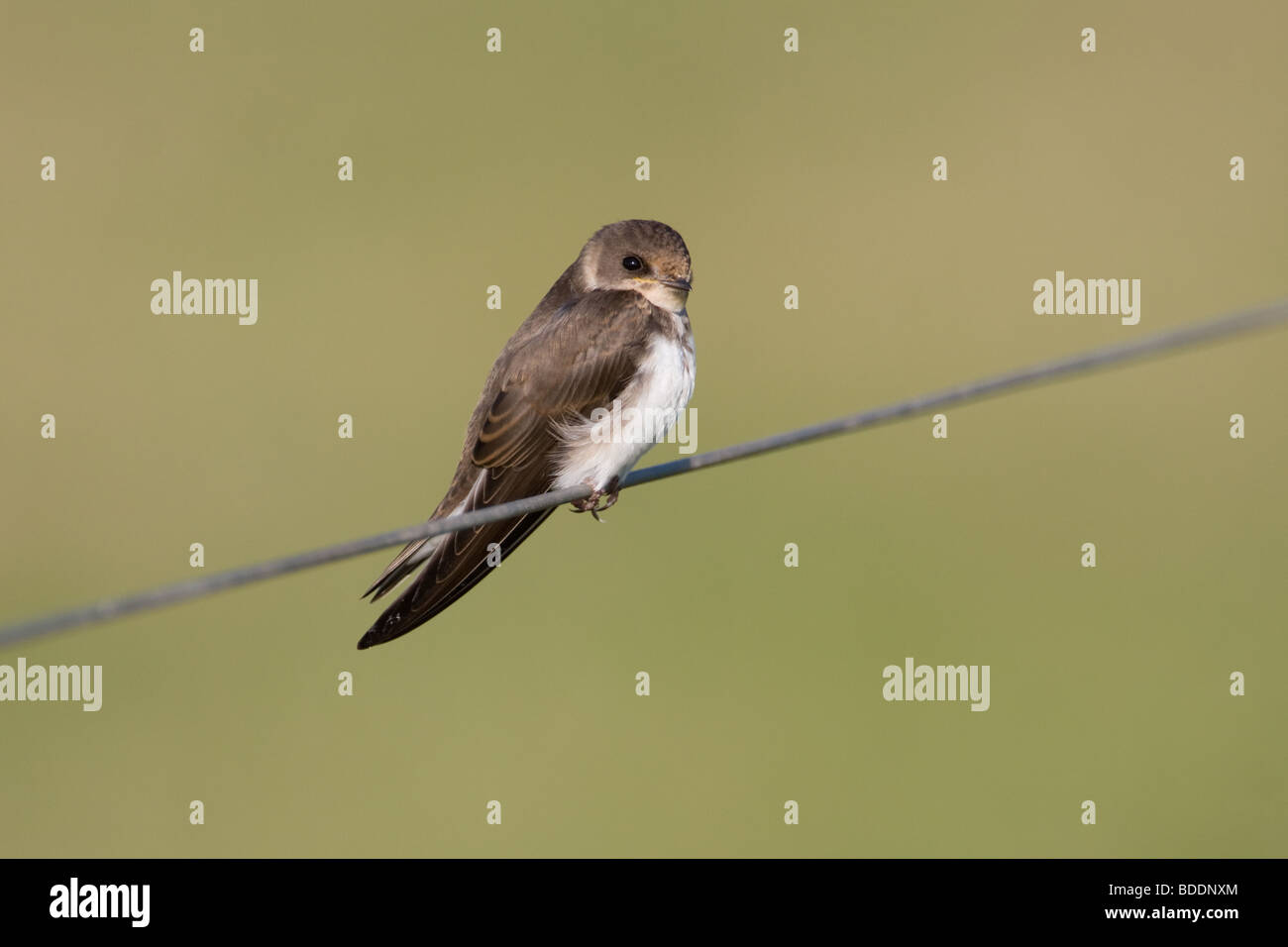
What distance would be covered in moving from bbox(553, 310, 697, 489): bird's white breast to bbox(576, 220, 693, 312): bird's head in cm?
41

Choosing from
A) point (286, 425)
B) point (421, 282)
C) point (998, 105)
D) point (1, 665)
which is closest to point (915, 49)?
point (998, 105)

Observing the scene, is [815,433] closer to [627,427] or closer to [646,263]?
[627,427]

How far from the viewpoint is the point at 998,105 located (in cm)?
1980

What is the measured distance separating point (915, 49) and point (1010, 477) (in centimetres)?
763

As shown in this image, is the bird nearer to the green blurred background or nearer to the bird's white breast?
the bird's white breast

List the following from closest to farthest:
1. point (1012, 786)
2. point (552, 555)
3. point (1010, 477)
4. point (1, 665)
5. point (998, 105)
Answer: point (1012, 786)
point (1, 665)
point (552, 555)
point (1010, 477)
point (998, 105)

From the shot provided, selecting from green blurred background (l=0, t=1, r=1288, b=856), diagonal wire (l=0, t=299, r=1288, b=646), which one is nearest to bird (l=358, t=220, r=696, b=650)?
diagonal wire (l=0, t=299, r=1288, b=646)

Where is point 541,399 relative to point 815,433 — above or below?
above

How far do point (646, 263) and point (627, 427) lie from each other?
940 mm

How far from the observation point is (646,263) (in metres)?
7.73

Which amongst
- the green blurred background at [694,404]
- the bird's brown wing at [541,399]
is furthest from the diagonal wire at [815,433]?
the green blurred background at [694,404]

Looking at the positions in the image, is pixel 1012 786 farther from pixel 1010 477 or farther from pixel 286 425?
pixel 286 425

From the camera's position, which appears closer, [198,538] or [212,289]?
[198,538]

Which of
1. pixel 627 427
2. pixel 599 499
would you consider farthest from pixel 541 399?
pixel 599 499
